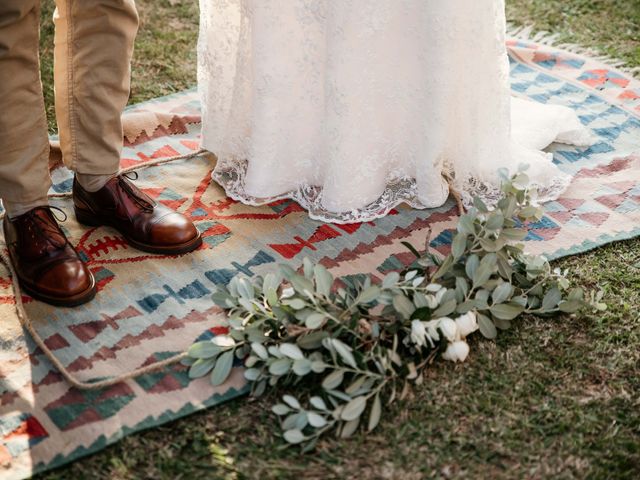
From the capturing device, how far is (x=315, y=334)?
49.5 inches

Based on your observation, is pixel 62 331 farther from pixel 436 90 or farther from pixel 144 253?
pixel 436 90

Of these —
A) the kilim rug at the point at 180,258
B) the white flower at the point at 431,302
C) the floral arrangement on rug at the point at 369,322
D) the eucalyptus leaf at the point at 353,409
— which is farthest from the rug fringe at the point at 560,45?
the eucalyptus leaf at the point at 353,409

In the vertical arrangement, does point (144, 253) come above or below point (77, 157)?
below

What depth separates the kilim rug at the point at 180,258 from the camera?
1.22 meters

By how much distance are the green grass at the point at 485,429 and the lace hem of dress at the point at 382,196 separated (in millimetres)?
362

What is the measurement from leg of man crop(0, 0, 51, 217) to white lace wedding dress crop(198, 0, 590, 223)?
1.35 feet

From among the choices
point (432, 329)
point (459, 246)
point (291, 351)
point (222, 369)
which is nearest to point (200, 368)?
point (222, 369)

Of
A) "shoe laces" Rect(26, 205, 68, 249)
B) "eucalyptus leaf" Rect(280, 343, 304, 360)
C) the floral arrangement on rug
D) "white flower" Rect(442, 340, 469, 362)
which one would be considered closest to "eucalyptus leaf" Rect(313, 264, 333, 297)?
the floral arrangement on rug

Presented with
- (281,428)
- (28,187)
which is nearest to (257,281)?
(281,428)

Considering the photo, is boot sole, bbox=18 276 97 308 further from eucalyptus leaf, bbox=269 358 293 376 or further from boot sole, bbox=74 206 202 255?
eucalyptus leaf, bbox=269 358 293 376

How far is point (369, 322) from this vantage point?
4.41 feet

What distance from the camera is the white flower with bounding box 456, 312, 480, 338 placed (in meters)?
1.30

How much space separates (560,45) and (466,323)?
4.56 ft

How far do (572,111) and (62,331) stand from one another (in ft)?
4.21
